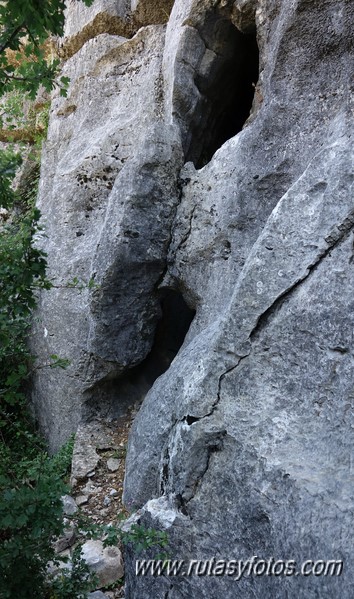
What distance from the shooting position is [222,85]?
666cm

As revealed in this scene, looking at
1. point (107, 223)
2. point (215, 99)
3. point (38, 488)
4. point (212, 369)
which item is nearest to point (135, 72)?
point (215, 99)

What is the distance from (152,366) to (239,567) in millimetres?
3255

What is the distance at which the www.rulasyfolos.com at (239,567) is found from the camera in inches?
108

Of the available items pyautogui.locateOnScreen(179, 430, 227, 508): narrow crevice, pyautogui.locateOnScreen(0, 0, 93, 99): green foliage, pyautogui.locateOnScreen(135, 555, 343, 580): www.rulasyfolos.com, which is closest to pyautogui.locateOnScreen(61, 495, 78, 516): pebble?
pyautogui.locateOnScreen(135, 555, 343, 580): www.rulasyfolos.com

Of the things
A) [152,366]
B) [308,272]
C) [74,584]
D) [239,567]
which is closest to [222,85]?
[152,366]

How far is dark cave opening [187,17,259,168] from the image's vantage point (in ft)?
20.4

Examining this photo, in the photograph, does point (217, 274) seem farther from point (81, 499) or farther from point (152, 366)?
point (81, 499)

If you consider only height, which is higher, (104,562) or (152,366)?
(152,366)

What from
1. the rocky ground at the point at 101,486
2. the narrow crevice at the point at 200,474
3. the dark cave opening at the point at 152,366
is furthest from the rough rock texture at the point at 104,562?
the dark cave opening at the point at 152,366

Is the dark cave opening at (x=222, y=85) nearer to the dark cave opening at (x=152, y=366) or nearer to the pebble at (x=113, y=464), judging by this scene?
the dark cave opening at (x=152, y=366)

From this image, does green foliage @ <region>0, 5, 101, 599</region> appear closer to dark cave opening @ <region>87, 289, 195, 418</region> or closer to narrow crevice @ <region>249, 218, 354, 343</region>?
narrow crevice @ <region>249, 218, 354, 343</region>

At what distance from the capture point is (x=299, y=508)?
2951mm

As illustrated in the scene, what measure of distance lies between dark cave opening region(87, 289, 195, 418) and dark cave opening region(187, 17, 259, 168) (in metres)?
1.74

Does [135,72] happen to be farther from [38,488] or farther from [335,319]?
[38,488]
